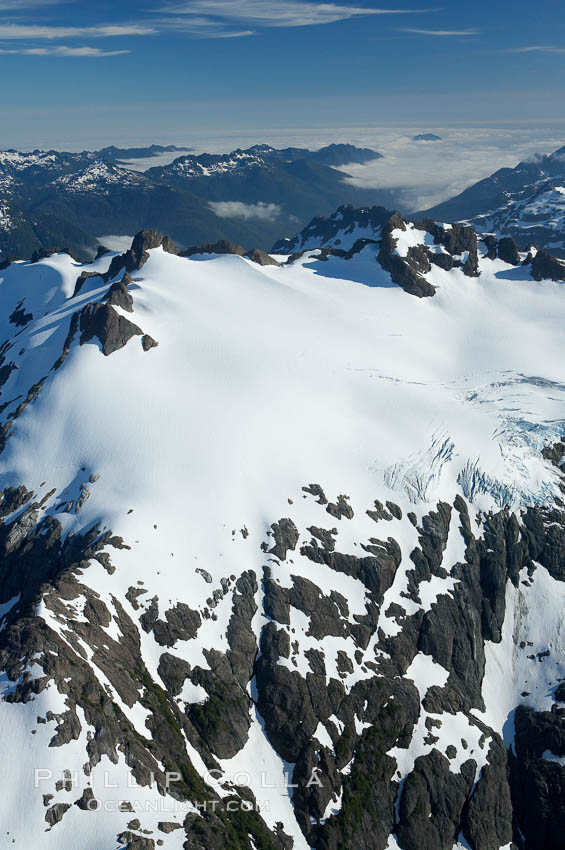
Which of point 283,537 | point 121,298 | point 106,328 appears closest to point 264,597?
point 283,537

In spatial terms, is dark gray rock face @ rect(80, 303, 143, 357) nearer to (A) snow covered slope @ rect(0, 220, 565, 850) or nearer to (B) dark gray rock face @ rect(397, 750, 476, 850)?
(A) snow covered slope @ rect(0, 220, 565, 850)

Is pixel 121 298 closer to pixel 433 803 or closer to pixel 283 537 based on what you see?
pixel 283 537

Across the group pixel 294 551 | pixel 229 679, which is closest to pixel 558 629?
pixel 294 551

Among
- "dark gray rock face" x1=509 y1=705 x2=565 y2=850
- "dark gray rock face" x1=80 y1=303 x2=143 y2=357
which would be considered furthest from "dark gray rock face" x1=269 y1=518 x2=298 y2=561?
"dark gray rock face" x1=80 y1=303 x2=143 y2=357

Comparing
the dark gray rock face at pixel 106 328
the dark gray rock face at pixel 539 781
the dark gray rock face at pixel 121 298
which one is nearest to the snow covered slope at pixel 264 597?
the dark gray rock face at pixel 539 781

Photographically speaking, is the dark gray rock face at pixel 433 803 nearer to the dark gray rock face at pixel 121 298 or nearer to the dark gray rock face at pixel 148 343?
the dark gray rock face at pixel 148 343
